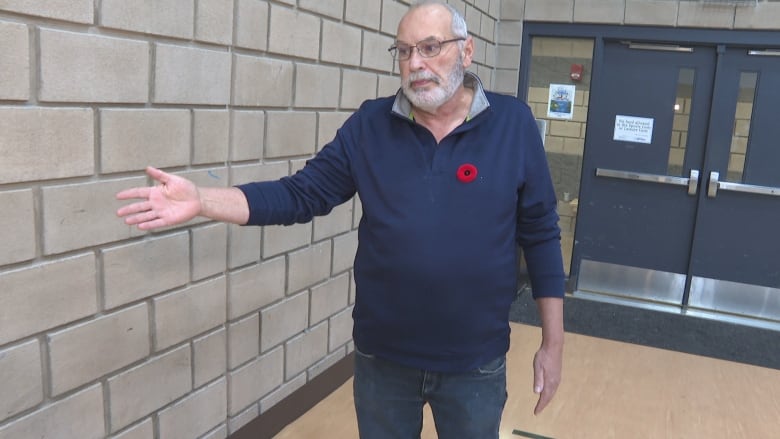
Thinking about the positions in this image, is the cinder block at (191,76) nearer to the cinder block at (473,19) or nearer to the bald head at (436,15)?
the bald head at (436,15)

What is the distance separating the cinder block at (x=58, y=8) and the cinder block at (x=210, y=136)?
1.51 feet

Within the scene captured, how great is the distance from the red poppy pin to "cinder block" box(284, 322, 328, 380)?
1473 millimetres

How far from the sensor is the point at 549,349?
164 centimetres

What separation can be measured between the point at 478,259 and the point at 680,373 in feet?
8.43

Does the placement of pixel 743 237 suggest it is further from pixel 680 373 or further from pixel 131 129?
pixel 131 129

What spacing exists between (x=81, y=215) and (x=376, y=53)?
179 centimetres

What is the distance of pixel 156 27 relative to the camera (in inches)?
70.1

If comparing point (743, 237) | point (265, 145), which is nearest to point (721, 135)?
point (743, 237)

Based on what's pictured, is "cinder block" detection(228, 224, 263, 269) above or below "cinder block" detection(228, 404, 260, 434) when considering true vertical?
above

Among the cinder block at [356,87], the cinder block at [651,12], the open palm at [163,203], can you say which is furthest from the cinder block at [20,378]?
the cinder block at [651,12]

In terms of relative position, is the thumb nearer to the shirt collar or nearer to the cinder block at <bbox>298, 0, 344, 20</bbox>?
the shirt collar

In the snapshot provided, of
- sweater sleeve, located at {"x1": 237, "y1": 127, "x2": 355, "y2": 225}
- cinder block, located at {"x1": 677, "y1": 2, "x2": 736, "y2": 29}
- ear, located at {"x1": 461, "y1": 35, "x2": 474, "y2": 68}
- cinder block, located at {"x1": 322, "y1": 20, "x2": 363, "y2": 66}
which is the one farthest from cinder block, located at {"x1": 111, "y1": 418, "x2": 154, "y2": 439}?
cinder block, located at {"x1": 677, "y1": 2, "x2": 736, "y2": 29}

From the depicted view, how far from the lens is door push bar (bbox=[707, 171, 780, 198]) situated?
15.0ft

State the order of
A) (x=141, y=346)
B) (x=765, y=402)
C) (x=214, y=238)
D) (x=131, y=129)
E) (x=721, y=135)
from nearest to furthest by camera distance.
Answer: (x=131, y=129) → (x=141, y=346) → (x=214, y=238) → (x=765, y=402) → (x=721, y=135)
